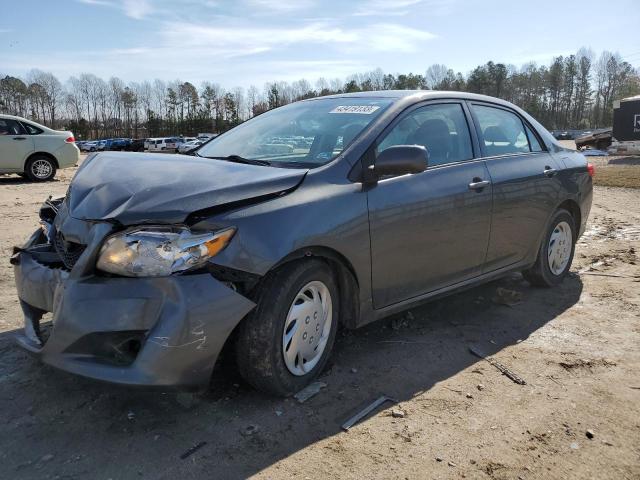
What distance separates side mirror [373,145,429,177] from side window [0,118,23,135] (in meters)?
12.8

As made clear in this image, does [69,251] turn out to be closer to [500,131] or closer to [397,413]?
[397,413]

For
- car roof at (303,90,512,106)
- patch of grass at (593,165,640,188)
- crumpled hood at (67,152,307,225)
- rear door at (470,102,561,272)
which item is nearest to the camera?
crumpled hood at (67,152,307,225)

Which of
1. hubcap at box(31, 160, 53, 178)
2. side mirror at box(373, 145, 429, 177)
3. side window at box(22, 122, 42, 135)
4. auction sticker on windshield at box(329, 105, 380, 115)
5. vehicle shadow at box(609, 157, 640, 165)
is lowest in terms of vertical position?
vehicle shadow at box(609, 157, 640, 165)

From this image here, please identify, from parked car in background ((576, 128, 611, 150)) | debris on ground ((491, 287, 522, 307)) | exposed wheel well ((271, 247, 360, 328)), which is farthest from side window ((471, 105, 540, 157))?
parked car in background ((576, 128, 611, 150))

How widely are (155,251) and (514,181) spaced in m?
2.97

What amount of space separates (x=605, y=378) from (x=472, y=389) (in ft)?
2.83

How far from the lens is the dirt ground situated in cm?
244

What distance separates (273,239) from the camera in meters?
2.72

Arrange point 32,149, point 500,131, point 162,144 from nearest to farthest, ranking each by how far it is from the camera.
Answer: point 500,131 < point 32,149 < point 162,144

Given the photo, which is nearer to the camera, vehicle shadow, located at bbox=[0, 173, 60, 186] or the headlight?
the headlight

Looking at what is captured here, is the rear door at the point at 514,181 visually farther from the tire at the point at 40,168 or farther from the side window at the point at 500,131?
the tire at the point at 40,168

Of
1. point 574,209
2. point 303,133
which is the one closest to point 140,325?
→ point 303,133

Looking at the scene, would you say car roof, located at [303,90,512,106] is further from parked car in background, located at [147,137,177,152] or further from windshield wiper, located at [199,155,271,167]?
parked car in background, located at [147,137,177,152]

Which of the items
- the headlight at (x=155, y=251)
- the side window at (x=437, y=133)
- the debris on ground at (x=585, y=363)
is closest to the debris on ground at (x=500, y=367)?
the debris on ground at (x=585, y=363)
